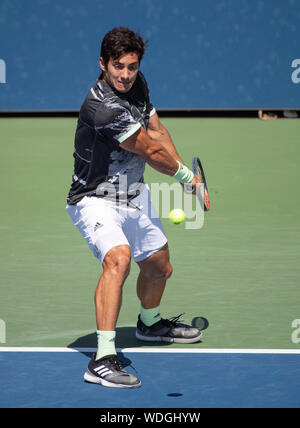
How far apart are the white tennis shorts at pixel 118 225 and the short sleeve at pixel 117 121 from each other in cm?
43

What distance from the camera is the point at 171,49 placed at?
19.3 m

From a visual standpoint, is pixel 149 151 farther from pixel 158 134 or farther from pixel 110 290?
pixel 110 290

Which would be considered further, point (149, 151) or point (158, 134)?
point (158, 134)

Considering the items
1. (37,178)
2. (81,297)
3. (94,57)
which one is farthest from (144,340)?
(94,57)

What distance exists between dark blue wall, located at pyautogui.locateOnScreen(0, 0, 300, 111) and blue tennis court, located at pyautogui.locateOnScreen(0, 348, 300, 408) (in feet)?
47.1

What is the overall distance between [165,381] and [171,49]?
1508 centimetres

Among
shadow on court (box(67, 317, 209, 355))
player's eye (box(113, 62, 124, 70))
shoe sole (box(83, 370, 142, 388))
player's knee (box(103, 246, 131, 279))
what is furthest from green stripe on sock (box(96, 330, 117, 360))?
player's eye (box(113, 62, 124, 70))

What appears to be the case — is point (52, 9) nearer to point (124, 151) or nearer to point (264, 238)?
point (264, 238)

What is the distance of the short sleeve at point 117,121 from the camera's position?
5.02 metres

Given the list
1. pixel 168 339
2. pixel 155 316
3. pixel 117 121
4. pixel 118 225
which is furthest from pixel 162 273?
pixel 117 121

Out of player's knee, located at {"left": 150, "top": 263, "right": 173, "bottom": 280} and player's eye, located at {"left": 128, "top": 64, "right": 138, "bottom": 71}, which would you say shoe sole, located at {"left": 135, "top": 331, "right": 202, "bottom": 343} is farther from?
player's eye, located at {"left": 128, "top": 64, "right": 138, "bottom": 71}

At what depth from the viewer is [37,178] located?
12578mm

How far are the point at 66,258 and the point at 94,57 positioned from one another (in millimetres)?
11980

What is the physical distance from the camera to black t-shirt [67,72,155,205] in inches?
198
